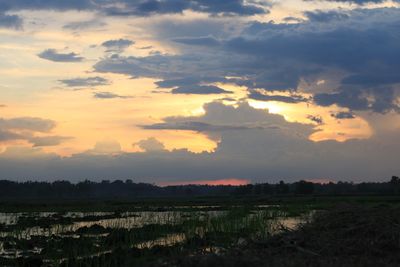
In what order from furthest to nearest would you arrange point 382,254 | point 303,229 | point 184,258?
point 303,229
point 382,254
point 184,258

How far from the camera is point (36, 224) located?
30.1 m

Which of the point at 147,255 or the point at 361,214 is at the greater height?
the point at 361,214

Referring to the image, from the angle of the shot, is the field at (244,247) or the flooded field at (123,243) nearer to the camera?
the field at (244,247)

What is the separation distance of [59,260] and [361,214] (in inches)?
385

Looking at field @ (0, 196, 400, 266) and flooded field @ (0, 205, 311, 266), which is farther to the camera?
flooded field @ (0, 205, 311, 266)

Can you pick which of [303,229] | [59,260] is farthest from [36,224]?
[303,229]

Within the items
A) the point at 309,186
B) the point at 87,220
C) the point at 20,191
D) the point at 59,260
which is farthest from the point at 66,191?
the point at 59,260

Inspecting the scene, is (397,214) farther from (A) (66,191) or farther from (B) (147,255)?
(A) (66,191)

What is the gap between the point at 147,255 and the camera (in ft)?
49.1

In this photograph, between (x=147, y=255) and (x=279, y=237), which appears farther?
(x=147, y=255)

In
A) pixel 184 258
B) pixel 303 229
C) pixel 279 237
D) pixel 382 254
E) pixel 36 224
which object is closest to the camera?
pixel 184 258

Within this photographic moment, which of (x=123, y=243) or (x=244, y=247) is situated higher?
(x=244, y=247)

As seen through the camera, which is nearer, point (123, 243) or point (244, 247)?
point (244, 247)

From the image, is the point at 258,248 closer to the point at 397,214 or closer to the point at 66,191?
the point at 397,214
